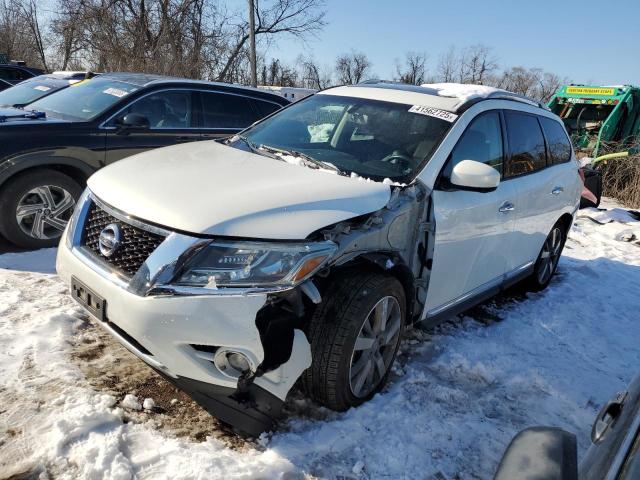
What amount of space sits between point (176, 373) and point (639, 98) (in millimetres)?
13876

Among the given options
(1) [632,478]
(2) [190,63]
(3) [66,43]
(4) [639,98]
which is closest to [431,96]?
(1) [632,478]

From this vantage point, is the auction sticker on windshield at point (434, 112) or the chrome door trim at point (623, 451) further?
the auction sticker on windshield at point (434, 112)

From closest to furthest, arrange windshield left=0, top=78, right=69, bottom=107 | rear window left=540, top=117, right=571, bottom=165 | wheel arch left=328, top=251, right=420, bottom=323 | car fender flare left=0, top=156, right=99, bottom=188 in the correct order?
wheel arch left=328, top=251, right=420, bottom=323 < car fender flare left=0, top=156, right=99, bottom=188 < rear window left=540, top=117, right=571, bottom=165 < windshield left=0, top=78, right=69, bottom=107

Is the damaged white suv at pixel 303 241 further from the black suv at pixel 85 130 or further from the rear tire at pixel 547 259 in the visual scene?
the black suv at pixel 85 130

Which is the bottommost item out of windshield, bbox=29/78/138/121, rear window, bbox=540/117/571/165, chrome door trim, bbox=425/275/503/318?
chrome door trim, bbox=425/275/503/318

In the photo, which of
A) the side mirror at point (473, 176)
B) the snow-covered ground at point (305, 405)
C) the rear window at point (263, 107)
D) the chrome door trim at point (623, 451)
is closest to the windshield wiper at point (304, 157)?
the side mirror at point (473, 176)

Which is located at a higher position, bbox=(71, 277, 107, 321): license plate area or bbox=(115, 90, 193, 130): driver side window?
bbox=(115, 90, 193, 130): driver side window

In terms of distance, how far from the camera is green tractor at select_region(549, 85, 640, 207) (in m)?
11.9

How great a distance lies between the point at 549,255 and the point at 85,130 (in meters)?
4.83

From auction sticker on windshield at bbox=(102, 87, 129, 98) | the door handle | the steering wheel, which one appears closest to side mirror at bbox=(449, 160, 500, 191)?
the steering wheel

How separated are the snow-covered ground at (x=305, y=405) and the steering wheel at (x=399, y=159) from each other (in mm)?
1329

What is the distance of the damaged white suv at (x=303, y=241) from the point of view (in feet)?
7.26

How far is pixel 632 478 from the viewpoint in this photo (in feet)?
3.53

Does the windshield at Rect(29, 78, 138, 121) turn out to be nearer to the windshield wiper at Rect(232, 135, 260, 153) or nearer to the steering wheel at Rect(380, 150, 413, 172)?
the windshield wiper at Rect(232, 135, 260, 153)
